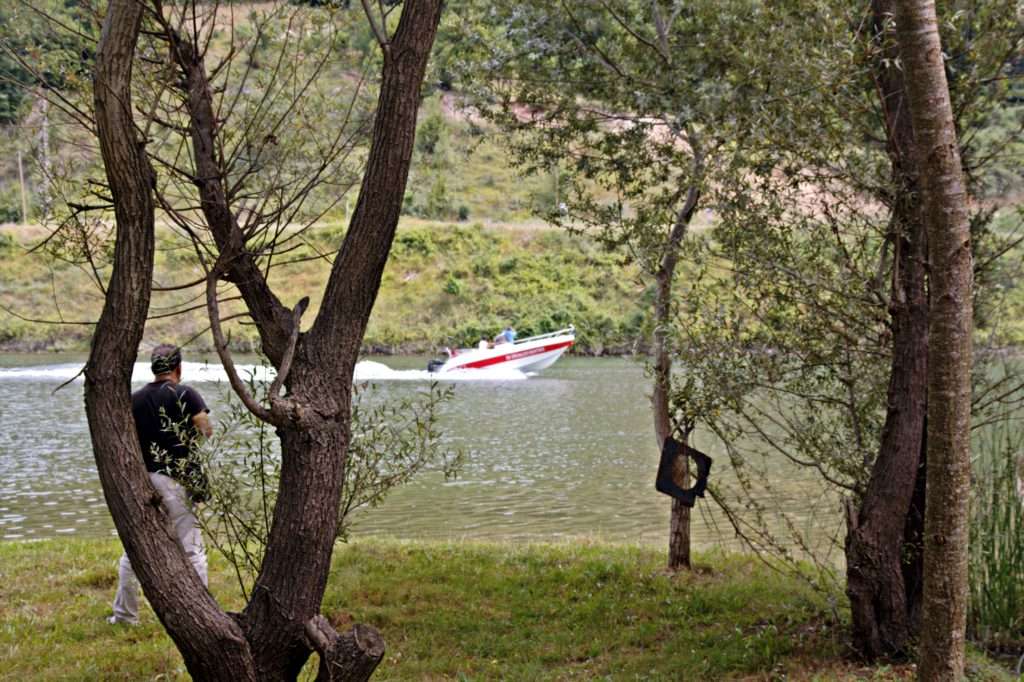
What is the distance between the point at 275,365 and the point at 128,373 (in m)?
0.92

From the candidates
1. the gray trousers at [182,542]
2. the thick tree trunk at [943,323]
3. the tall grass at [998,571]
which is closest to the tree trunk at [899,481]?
the tall grass at [998,571]

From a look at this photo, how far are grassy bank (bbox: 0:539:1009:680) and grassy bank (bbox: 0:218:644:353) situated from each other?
42.0 m

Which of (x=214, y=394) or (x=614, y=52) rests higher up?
(x=614, y=52)

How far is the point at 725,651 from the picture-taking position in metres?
6.77

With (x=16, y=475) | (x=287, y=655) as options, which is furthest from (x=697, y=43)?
(x=16, y=475)

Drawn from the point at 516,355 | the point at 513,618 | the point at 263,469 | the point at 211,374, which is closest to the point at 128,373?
the point at 263,469

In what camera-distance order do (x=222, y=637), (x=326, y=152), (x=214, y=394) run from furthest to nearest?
(x=214, y=394) → (x=326, y=152) → (x=222, y=637)

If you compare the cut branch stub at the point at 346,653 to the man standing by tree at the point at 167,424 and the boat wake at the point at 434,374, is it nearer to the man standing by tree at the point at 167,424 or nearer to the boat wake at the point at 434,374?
the man standing by tree at the point at 167,424

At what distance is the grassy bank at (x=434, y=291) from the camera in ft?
178

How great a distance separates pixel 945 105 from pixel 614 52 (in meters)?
5.43

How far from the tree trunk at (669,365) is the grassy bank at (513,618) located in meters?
0.32

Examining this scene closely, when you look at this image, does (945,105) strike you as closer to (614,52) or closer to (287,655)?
(287,655)

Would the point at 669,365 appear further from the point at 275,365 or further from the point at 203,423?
the point at 275,365

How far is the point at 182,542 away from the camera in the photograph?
6.30m
